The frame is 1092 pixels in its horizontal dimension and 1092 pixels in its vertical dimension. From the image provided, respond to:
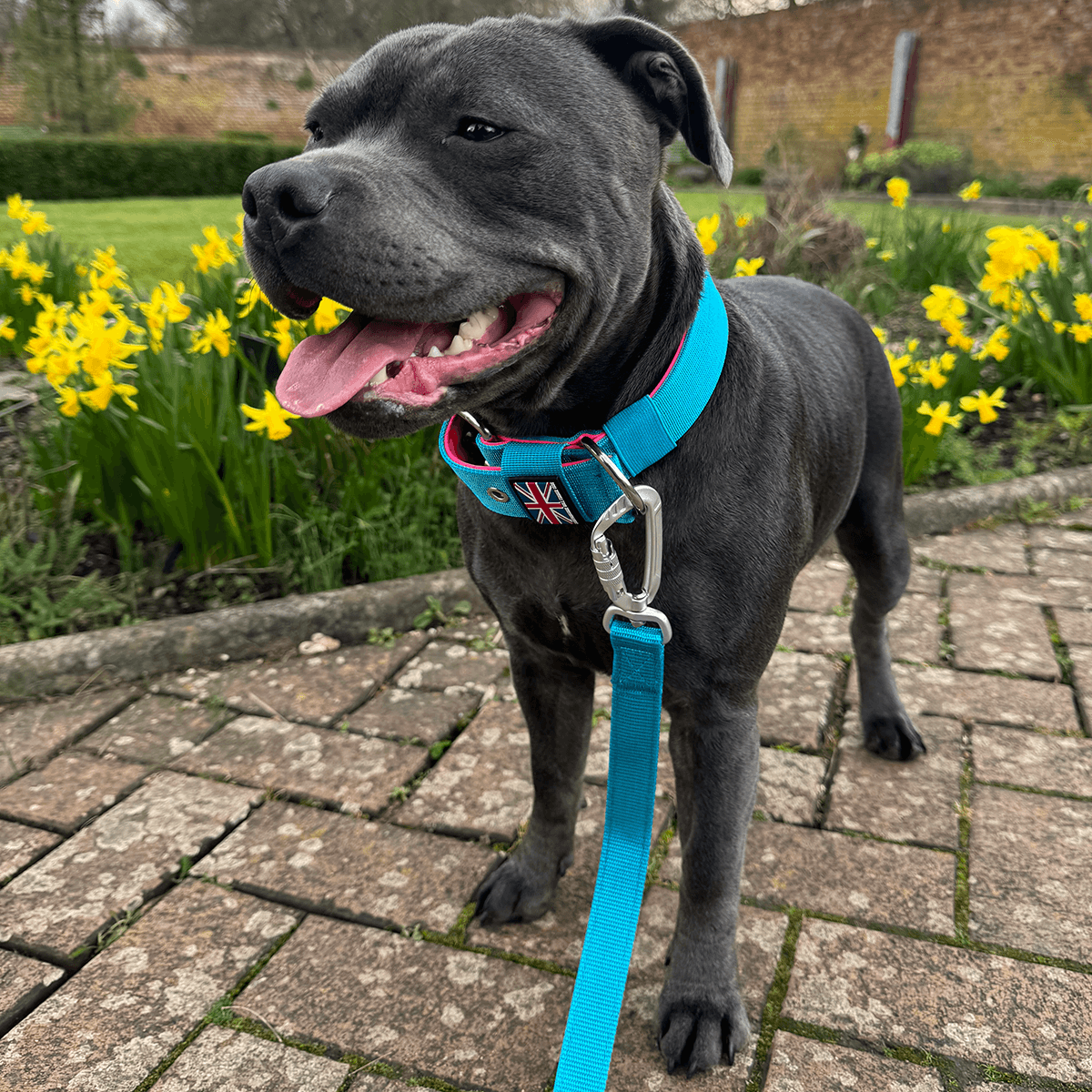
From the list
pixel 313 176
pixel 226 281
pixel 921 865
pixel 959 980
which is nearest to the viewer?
pixel 313 176

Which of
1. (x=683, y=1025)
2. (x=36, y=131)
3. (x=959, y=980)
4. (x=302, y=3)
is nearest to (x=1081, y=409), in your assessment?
(x=959, y=980)

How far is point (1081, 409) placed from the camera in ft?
14.8

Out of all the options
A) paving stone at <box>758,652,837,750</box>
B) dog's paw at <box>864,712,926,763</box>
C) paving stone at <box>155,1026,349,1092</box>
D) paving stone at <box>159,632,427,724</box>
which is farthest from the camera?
paving stone at <box>159,632,427,724</box>

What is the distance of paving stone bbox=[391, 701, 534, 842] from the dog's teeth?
4.38ft

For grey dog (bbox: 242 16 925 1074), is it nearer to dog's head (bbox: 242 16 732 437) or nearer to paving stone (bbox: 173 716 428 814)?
dog's head (bbox: 242 16 732 437)

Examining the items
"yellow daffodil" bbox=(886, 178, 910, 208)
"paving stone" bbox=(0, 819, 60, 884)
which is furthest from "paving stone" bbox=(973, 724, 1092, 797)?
"yellow daffodil" bbox=(886, 178, 910, 208)

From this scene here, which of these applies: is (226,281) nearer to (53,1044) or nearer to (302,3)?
(53,1044)

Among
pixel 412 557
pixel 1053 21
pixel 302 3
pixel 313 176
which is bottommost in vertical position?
pixel 412 557

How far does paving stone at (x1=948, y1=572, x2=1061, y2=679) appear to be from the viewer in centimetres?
288

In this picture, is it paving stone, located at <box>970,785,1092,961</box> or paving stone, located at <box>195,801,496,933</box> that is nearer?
paving stone, located at <box>970,785,1092,961</box>

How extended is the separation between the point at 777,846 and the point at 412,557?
1825 mm

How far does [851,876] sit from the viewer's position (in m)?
2.02

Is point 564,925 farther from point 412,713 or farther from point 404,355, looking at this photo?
point 404,355

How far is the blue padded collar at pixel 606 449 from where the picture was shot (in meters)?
1.47
